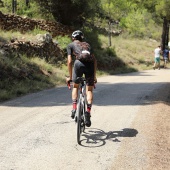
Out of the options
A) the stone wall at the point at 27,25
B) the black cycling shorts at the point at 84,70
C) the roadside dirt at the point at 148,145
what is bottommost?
the roadside dirt at the point at 148,145

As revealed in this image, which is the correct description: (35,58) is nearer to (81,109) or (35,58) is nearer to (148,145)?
(81,109)

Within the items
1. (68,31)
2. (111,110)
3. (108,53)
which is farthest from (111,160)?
(108,53)

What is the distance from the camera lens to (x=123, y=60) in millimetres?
27938

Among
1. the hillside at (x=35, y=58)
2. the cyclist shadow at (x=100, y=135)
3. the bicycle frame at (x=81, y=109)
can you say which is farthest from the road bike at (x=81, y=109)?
the hillside at (x=35, y=58)

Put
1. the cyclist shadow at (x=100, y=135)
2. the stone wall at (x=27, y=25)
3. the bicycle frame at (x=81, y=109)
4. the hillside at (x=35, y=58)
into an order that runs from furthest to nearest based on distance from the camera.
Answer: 1. the stone wall at (x=27, y=25)
2. the hillside at (x=35, y=58)
3. the cyclist shadow at (x=100, y=135)
4. the bicycle frame at (x=81, y=109)

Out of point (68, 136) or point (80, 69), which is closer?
point (80, 69)

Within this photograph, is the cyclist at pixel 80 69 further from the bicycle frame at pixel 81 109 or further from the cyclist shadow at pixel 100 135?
the cyclist shadow at pixel 100 135

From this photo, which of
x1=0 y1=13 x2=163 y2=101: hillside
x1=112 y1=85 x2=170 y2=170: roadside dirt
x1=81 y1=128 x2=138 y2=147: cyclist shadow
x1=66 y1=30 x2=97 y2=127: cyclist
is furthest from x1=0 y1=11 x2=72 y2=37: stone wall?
x1=81 y1=128 x2=138 y2=147: cyclist shadow

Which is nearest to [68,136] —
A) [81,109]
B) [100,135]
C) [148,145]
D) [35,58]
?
[100,135]

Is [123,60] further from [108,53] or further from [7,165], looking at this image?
[7,165]

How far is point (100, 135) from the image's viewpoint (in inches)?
270

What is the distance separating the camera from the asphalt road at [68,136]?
528 centimetres

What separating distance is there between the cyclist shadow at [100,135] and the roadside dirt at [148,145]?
0.22 meters

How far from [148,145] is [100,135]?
43.5 inches
